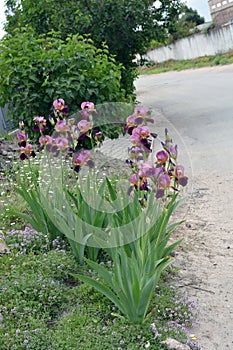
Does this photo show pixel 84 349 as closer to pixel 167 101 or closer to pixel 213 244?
pixel 213 244

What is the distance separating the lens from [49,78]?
21.1 feet

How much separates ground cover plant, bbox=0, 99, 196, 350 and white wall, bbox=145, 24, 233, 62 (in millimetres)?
25617

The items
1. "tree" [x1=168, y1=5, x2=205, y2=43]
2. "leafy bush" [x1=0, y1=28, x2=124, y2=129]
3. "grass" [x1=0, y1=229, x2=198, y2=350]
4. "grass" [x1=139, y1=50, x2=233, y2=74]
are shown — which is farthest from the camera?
"grass" [x1=139, y1=50, x2=233, y2=74]

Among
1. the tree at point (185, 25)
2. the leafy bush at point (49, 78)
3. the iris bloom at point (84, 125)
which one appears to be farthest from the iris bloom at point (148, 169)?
the tree at point (185, 25)

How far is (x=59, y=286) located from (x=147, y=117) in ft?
4.09

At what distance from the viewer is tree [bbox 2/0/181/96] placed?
10086mm

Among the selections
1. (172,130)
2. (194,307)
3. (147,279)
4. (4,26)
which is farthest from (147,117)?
(4,26)

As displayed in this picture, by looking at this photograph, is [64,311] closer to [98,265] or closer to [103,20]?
[98,265]

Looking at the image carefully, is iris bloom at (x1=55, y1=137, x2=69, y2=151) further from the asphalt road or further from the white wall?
the white wall

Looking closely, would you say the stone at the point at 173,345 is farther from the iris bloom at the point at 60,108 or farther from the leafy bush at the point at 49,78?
the leafy bush at the point at 49,78

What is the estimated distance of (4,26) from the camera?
1277 cm

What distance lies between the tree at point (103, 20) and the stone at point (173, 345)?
7.82 metres

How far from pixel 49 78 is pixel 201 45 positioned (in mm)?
25979

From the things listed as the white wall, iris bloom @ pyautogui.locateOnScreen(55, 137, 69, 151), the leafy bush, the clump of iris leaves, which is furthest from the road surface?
the white wall
